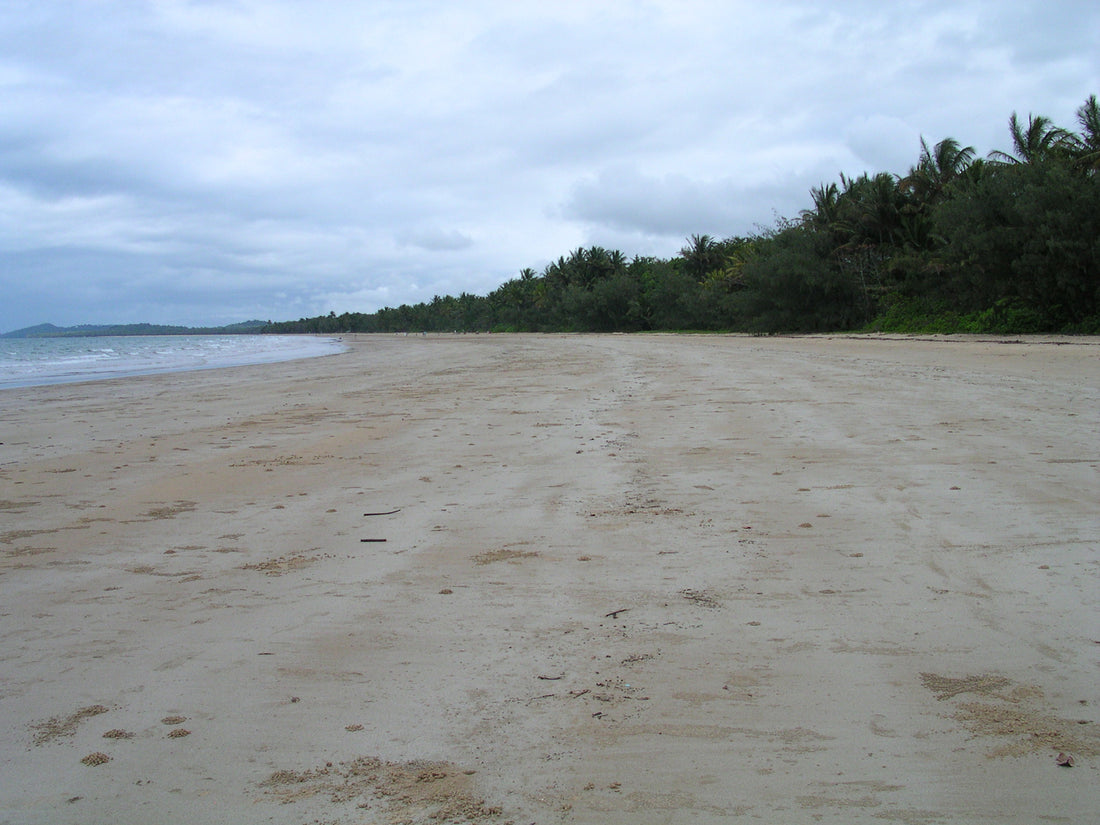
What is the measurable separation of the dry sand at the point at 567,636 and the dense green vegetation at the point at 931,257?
72.2 feet

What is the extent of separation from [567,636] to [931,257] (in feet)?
110

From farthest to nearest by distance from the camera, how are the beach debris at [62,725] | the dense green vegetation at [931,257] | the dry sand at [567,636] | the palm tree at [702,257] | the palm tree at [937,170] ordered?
the palm tree at [702,257] → the palm tree at [937,170] → the dense green vegetation at [931,257] → the beach debris at [62,725] → the dry sand at [567,636]

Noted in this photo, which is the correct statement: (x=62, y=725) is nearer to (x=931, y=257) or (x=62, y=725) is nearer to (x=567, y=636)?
(x=567, y=636)

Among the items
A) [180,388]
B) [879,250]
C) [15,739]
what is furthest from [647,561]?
[879,250]

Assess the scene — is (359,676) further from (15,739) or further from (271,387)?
(271,387)

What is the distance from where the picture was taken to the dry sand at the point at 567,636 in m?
2.07

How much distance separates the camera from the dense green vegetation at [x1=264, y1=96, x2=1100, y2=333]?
80.4 feet

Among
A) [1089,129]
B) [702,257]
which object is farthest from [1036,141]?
[702,257]

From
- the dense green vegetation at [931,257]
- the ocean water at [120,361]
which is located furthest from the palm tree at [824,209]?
the ocean water at [120,361]

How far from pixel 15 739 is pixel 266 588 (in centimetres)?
131

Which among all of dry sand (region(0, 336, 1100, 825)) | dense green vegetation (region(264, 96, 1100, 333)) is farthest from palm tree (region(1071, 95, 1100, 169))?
dry sand (region(0, 336, 1100, 825))

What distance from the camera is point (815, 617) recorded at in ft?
10.0

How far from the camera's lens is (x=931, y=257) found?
3180cm

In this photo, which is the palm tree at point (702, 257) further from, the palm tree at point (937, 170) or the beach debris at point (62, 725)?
the beach debris at point (62, 725)
